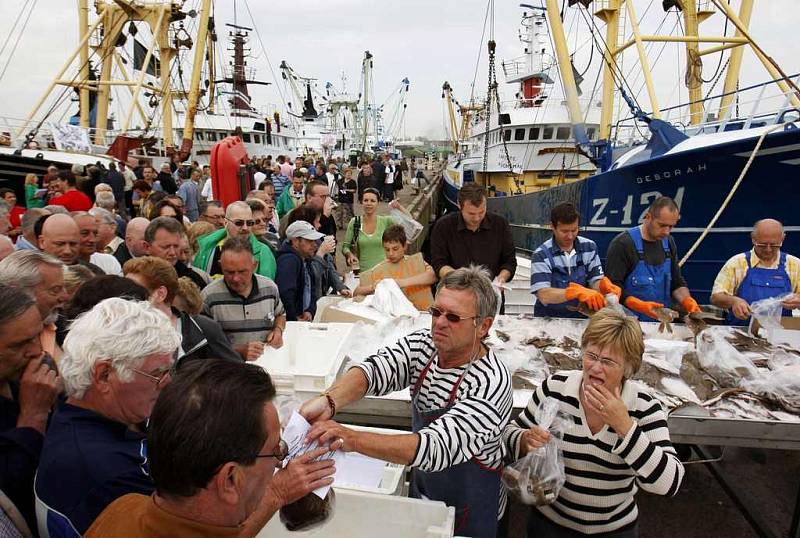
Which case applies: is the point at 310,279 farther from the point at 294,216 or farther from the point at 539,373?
the point at 539,373

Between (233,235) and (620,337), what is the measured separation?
10.7 ft

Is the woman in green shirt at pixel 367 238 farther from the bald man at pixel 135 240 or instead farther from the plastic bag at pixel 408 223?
the bald man at pixel 135 240

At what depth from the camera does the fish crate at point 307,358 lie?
8.52 feet

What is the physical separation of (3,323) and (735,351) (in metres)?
3.46

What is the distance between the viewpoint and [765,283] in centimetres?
368

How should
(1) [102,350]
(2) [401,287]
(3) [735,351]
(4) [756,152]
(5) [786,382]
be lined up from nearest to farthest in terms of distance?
(1) [102,350] < (5) [786,382] < (3) [735,351] < (2) [401,287] < (4) [756,152]

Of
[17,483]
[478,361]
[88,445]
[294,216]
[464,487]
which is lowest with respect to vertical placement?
[464,487]

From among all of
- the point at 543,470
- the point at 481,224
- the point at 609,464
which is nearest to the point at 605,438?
the point at 609,464

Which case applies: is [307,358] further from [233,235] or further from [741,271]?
[741,271]

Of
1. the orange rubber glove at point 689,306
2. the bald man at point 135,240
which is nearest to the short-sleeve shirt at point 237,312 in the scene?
the bald man at point 135,240

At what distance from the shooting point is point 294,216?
Answer: 4910mm

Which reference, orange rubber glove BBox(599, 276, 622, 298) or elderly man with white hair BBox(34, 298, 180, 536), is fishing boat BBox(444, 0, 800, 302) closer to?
orange rubber glove BBox(599, 276, 622, 298)

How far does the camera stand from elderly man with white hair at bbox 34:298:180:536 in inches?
50.3

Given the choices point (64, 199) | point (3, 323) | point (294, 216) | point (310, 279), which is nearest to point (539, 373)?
point (310, 279)
